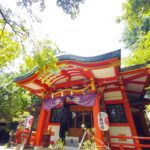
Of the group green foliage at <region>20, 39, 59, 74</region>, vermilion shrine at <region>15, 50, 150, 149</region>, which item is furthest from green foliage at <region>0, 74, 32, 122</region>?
green foliage at <region>20, 39, 59, 74</region>

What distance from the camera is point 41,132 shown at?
902cm

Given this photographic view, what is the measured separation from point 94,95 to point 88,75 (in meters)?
1.07

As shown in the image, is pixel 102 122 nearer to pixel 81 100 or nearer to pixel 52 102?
pixel 81 100

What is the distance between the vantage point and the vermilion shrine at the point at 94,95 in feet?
23.0

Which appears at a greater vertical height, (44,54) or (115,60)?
(115,60)

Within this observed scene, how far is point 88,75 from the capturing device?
764cm

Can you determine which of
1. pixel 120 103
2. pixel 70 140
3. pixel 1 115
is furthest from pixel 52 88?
pixel 1 115

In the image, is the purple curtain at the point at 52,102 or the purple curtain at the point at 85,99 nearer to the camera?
the purple curtain at the point at 85,99

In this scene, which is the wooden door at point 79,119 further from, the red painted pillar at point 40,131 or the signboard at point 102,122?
the signboard at point 102,122

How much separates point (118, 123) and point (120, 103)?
1.09m

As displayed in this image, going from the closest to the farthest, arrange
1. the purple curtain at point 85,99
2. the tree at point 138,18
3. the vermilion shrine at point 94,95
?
the tree at point 138,18 → the vermilion shrine at point 94,95 → the purple curtain at point 85,99

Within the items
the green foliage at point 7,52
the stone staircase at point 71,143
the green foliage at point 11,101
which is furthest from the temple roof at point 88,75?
the green foliage at point 11,101

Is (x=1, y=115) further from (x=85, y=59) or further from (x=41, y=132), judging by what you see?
(x=85, y=59)

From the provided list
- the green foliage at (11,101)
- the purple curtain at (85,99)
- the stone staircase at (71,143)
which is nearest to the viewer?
the purple curtain at (85,99)
